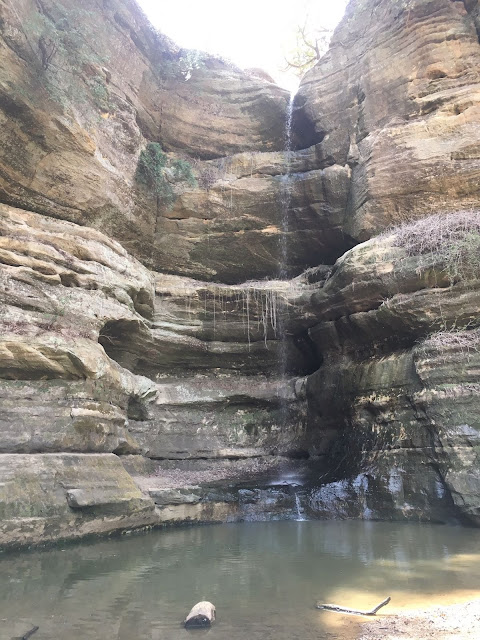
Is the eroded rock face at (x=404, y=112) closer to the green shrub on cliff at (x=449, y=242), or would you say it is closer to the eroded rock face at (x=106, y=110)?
the green shrub on cliff at (x=449, y=242)

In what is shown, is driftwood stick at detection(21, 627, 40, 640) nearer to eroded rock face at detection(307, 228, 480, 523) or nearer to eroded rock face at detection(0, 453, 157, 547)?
eroded rock face at detection(0, 453, 157, 547)

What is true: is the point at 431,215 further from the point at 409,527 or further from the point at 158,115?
the point at 158,115

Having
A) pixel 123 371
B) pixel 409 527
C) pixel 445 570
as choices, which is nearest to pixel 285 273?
pixel 123 371

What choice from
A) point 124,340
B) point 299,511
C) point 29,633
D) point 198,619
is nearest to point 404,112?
point 124,340

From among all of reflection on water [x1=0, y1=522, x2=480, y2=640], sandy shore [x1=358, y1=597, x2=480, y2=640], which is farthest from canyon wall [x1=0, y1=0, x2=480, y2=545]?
sandy shore [x1=358, y1=597, x2=480, y2=640]

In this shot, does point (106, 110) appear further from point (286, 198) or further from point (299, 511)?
point (299, 511)

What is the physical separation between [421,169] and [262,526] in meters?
10.8

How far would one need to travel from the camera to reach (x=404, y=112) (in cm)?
1454

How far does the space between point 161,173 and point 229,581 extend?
12.8m

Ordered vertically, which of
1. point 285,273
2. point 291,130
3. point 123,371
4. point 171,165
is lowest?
point 123,371

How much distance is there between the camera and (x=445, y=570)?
5496 millimetres

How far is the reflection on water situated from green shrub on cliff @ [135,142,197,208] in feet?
35.6

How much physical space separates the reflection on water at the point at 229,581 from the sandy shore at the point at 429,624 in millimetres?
233

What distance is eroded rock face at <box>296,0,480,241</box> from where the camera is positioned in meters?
13.2
